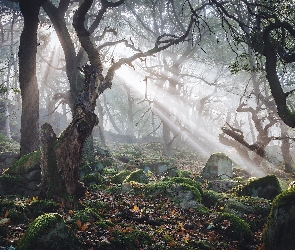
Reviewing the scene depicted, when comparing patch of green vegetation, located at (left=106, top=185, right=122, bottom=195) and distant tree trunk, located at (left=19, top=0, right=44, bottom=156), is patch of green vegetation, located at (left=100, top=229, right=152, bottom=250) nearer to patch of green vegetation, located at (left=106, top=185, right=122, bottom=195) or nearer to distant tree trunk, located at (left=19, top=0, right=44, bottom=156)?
patch of green vegetation, located at (left=106, top=185, right=122, bottom=195)

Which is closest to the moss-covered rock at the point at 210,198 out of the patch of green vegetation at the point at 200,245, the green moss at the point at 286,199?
the patch of green vegetation at the point at 200,245

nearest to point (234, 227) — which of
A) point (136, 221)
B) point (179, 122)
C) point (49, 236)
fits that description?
point (136, 221)

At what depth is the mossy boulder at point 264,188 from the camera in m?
10.5

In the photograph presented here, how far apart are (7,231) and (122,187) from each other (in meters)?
4.92

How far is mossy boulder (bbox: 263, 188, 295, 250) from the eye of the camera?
17.5 feet

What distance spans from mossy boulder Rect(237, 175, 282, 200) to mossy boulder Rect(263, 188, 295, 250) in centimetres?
508

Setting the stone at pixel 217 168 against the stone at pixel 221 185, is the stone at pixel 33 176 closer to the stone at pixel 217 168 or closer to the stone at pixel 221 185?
the stone at pixel 221 185

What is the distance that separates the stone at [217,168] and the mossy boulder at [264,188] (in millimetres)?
4138

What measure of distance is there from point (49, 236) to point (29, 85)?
26.7ft

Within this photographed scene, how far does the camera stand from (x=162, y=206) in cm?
886

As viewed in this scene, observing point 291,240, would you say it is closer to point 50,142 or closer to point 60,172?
point 60,172

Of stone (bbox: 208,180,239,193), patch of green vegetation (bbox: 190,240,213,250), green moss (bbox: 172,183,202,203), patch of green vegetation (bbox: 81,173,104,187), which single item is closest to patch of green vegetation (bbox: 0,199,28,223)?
patch of green vegetation (bbox: 190,240,213,250)

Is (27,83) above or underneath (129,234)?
above

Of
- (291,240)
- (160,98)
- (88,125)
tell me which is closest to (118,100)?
(160,98)
